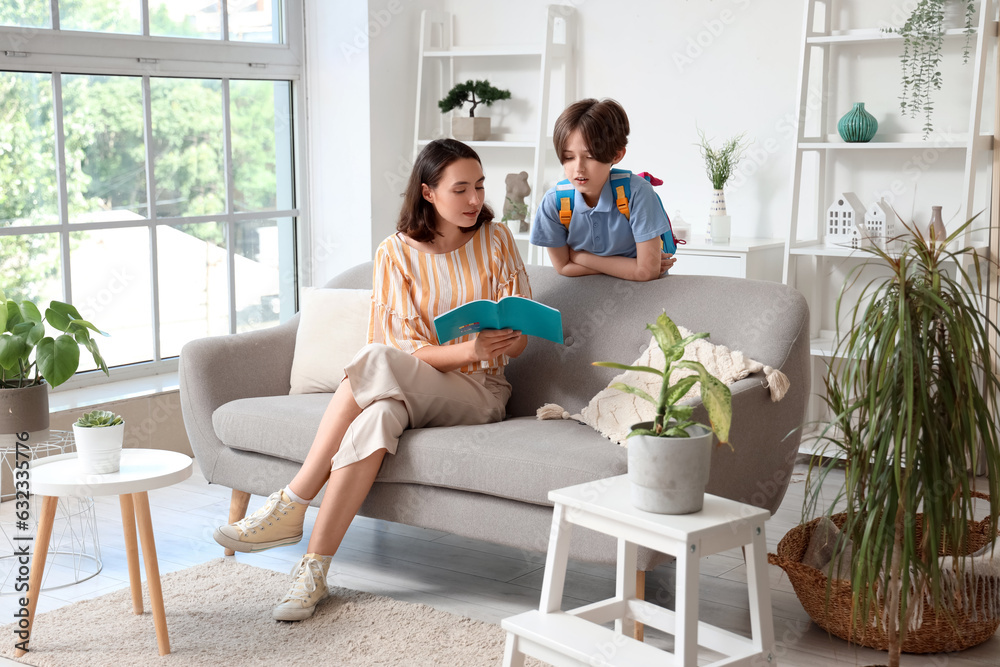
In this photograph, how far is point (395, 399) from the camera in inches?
99.9

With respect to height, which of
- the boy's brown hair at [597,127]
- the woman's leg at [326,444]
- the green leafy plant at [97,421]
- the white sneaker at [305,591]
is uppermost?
the boy's brown hair at [597,127]

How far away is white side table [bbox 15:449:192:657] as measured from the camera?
7.18 feet

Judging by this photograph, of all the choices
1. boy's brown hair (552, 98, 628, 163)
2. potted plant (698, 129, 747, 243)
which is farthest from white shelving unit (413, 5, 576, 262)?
boy's brown hair (552, 98, 628, 163)

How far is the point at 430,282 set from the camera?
2.75 meters

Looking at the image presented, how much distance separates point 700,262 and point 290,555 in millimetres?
1806

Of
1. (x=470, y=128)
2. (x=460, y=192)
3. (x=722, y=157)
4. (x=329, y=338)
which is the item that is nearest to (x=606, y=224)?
(x=460, y=192)

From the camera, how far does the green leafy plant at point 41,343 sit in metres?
2.72

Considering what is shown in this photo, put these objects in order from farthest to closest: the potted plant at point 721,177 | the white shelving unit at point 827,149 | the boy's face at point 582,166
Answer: the potted plant at point 721,177 → the white shelving unit at point 827,149 → the boy's face at point 582,166

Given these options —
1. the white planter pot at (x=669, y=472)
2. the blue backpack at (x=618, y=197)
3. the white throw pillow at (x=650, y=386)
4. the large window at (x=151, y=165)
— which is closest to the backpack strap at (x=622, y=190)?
the blue backpack at (x=618, y=197)

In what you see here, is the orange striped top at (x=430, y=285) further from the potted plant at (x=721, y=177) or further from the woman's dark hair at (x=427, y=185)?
the potted plant at (x=721, y=177)

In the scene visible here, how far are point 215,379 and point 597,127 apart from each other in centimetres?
126

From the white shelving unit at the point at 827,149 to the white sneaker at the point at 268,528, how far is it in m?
1.97

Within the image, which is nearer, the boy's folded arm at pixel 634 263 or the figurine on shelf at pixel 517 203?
the boy's folded arm at pixel 634 263

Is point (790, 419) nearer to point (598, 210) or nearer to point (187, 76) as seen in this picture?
point (598, 210)
